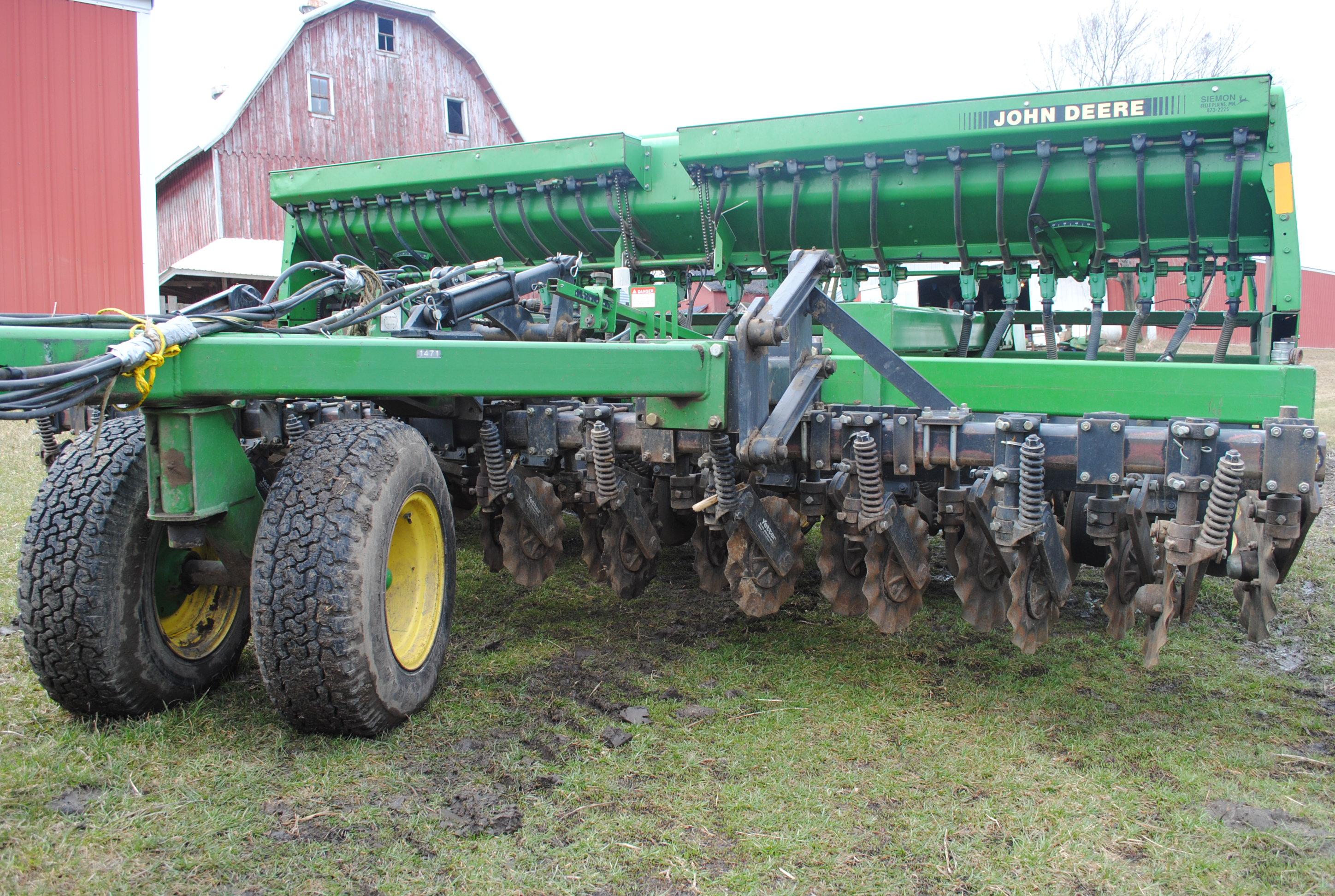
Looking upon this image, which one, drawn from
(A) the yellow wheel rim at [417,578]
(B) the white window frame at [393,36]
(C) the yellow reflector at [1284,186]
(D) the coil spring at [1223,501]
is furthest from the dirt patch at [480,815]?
(B) the white window frame at [393,36]

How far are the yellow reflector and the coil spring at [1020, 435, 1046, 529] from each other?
91.3 inches

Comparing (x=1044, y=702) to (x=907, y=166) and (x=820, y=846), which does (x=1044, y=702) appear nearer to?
(x=820, y=846)

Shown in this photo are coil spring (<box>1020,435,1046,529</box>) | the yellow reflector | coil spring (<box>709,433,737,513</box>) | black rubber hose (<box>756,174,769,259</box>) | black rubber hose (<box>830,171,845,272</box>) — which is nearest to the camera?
coil spring (<box>1020,435,1046,529</box>)

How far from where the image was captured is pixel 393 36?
963 inches

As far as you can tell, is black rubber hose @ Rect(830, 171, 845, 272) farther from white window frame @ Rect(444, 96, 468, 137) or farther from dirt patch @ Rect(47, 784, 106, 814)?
white window frame @ Rect(444, 96, 468, 137)

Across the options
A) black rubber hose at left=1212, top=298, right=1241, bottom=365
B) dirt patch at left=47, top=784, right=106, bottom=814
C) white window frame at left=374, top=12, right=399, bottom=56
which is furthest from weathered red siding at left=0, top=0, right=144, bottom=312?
white window frame at left=374, top=12, right=399, bottom=56

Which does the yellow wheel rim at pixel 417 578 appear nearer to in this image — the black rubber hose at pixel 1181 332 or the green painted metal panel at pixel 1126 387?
the green painted metal panel at pixel 1126 387

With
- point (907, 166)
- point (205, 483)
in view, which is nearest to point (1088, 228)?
point (907, 166)

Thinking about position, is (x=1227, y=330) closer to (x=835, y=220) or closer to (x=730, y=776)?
(x=835, y=220)

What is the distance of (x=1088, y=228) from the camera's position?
199 inches

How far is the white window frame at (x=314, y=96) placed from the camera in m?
23.1

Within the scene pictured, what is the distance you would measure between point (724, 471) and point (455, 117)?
24.5 meters

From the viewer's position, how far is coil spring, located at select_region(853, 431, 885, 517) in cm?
318

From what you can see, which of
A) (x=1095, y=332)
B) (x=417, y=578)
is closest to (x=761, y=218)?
(x=1095, y=332)
